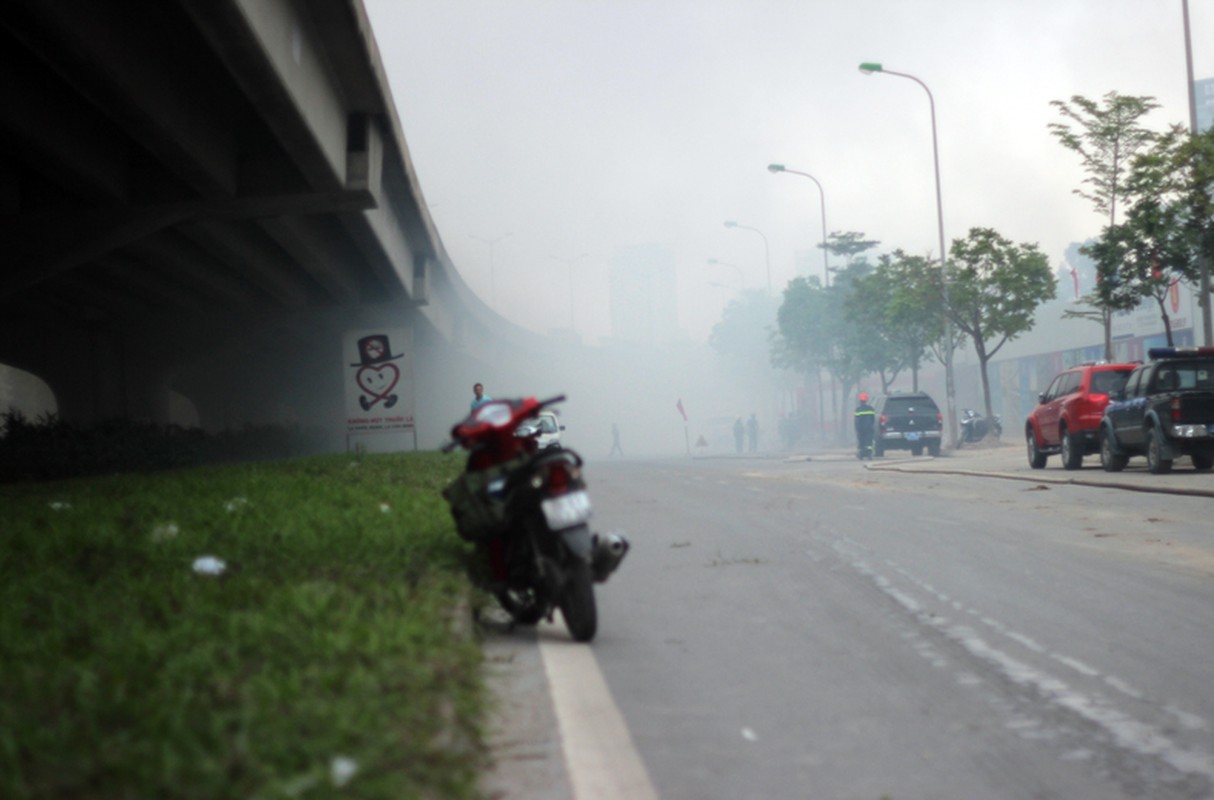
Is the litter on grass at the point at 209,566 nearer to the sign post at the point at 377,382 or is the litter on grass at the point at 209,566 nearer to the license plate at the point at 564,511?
the license plate at the point at 564,511

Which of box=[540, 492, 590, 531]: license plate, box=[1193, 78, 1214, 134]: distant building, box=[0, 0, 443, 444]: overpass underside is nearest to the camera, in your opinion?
box=[540, 492, 590, 531]: license plate

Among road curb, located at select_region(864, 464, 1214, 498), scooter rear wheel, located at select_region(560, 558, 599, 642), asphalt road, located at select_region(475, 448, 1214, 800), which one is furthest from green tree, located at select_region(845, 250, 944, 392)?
scooter rear wheel, located at select_region(560, 558, 599, 642)

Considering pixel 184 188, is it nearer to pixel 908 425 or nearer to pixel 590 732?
pixel 590 732

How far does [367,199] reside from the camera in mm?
23031

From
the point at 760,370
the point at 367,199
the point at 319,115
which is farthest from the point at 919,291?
the point at 760,370

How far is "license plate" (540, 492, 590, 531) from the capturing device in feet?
22.5

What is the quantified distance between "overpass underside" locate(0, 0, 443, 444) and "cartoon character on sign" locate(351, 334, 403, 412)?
7.95 feet

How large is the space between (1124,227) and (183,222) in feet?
59.8

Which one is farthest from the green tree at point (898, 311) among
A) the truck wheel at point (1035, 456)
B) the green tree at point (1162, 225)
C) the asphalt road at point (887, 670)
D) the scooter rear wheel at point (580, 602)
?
the scooter rear wheel at point (580, 602)

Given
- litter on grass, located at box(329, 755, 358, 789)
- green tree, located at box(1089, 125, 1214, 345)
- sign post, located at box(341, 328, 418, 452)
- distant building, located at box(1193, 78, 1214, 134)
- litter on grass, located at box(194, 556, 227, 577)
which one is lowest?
litter on grass, located at box(329, 755, 358, 789)

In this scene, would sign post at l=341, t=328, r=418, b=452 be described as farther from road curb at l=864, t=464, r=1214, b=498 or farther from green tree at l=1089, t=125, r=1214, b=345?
green tree at l=1089, t=125, r=1214, b=345

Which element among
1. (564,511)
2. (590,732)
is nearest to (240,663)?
(590,732)

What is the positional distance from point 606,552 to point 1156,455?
16163 millimetres

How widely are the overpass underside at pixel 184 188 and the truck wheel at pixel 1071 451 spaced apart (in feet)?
41.7
